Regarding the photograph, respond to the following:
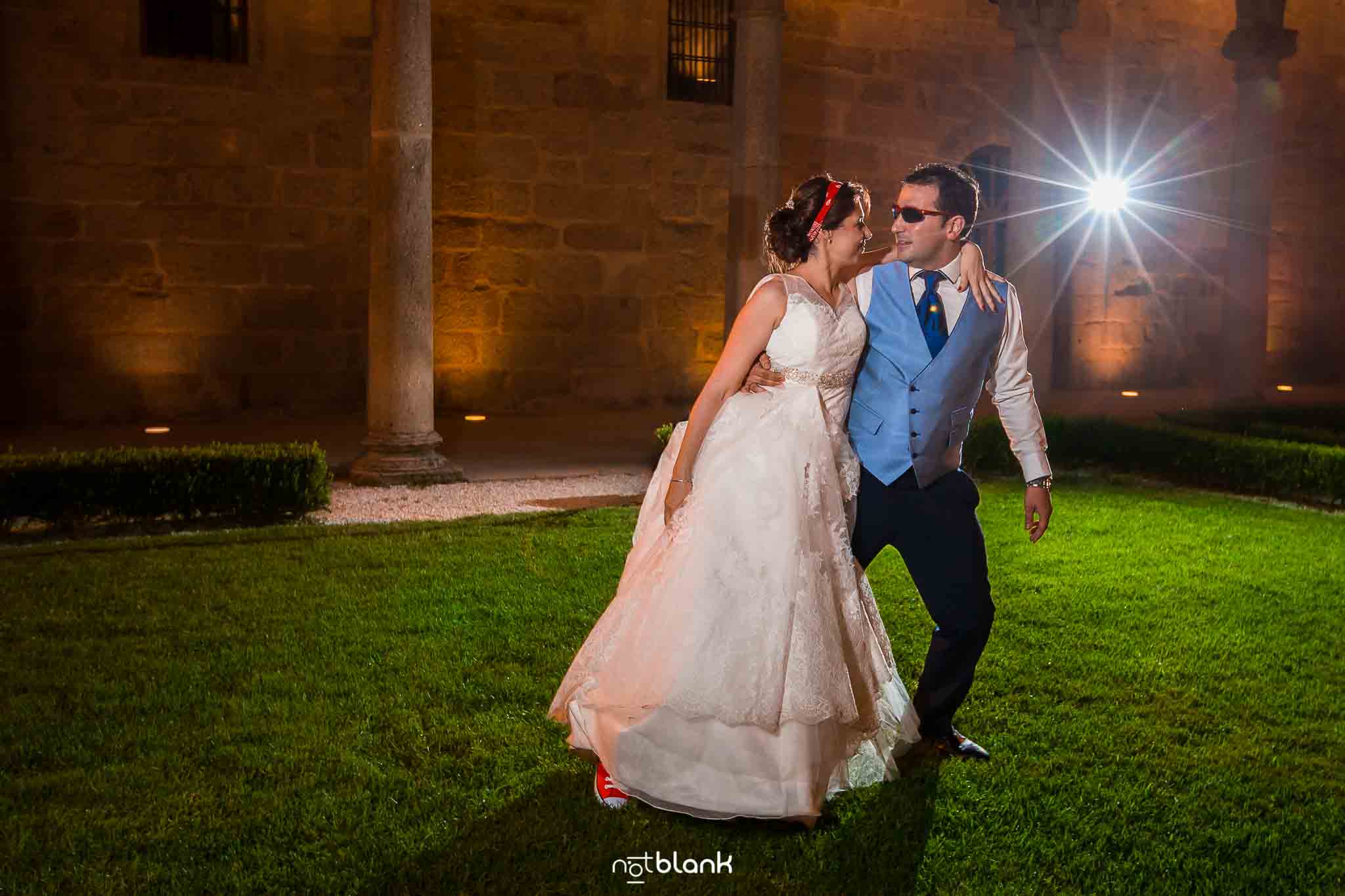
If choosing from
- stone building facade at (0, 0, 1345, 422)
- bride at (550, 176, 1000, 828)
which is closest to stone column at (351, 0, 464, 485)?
stone building facade at (0, 0, 1345, 422)

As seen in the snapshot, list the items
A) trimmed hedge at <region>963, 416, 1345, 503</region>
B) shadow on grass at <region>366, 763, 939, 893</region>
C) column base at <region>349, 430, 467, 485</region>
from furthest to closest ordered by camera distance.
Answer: trimmed hedge at <region>963, 416, 1345, 503</region>, column base at <region>349, 430, 467, 485</region>, shadow on grass at <region>366, 763, 939, 893</region>

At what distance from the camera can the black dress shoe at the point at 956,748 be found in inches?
154

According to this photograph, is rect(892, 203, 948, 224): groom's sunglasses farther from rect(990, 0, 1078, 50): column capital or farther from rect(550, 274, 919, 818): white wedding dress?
rect(990, 0, 1078, 50): column capital

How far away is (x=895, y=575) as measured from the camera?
6.27m

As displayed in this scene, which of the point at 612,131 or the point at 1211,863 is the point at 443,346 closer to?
the point at 612,131

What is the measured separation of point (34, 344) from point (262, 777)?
8.65 m

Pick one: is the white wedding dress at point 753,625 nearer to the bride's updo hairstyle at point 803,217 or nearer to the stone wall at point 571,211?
the bride's updo hairstyle at point 803,217

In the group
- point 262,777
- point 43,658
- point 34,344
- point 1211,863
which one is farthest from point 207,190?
point 1211,863

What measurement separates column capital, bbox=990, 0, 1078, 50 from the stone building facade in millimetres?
31

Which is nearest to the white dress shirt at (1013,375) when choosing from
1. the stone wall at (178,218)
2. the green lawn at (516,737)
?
the green lawn at (516,737)

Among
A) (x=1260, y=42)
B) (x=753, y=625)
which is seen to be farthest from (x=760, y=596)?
(x=1260, y=42)

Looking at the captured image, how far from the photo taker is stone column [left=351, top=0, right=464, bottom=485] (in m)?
8.57

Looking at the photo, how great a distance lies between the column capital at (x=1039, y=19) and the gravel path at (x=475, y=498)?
509 centimetres

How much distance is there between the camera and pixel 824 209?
356cm
